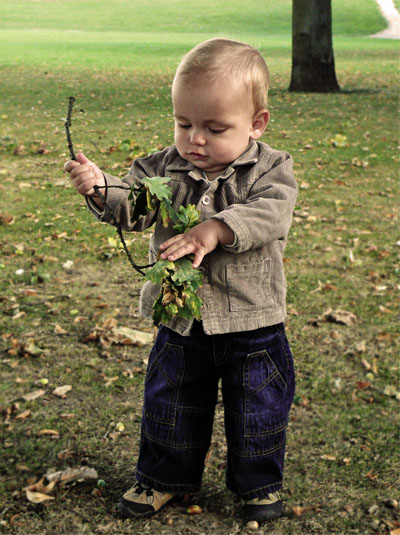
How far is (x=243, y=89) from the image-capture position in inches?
88.0

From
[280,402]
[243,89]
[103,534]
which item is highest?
[243,89]

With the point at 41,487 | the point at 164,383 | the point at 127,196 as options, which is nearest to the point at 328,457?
the point at 164,383

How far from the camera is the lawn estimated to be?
2.89 m

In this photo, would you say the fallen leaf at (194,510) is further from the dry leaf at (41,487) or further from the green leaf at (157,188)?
the green leaf at (157,188)

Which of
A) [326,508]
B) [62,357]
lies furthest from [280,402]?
[62,357]

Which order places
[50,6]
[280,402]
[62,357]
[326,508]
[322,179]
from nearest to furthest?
[280,402] → [326,508] → [62,357] → [322,179] → [50,6]

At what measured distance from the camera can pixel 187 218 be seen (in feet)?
7.41

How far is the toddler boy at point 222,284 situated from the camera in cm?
222

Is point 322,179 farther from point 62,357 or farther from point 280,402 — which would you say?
point 280,402

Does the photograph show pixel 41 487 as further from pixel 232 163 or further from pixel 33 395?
pixel 232 163

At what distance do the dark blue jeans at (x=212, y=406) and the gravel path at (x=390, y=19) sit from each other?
36275 millimetres

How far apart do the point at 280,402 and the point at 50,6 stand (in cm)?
5235

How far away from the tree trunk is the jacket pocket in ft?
41.2

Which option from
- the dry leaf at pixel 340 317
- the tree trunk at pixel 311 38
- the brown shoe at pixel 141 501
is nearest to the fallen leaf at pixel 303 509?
the brown shoe at pixel 141 501
